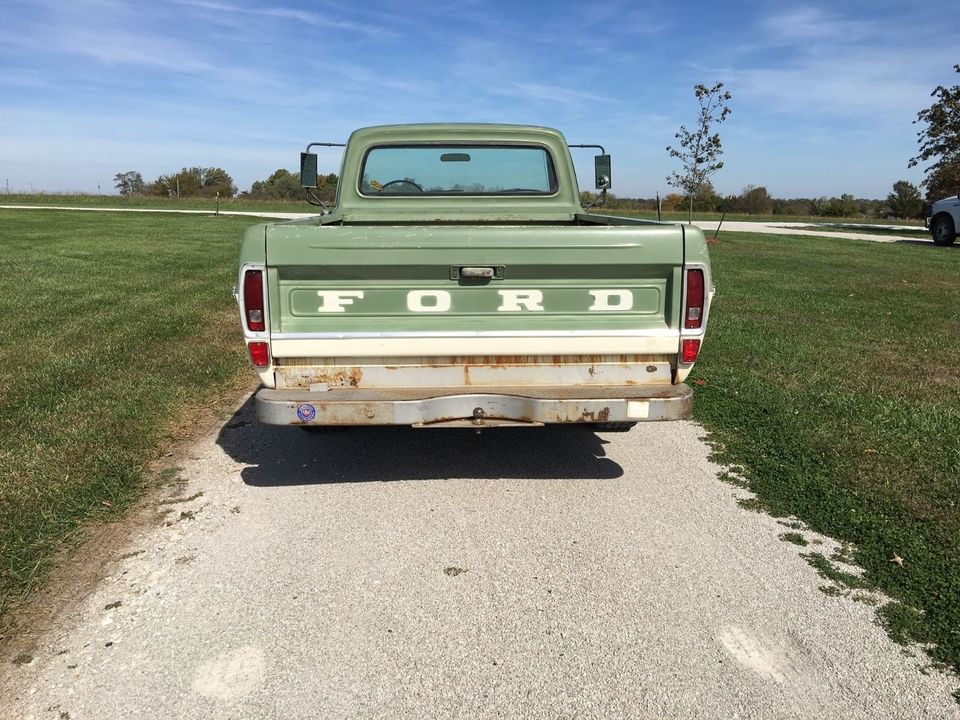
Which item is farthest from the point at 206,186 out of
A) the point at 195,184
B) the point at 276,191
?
the point at 276,191

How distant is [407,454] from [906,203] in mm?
45832

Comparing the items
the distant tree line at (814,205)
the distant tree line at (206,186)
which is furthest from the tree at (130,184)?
the distant tree line at (814,205)

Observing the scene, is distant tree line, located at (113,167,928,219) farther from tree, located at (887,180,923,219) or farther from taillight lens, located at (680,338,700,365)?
taillight lens, located at (680,338,700,365)

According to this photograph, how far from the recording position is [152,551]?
10.7ft

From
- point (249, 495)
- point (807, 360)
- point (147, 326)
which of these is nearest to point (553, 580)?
point (249, 495)

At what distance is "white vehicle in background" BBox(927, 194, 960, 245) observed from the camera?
20516 millimetres

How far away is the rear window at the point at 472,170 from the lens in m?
5.63

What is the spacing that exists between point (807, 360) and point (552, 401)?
167 inches

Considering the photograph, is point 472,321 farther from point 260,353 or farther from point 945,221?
point 945,221

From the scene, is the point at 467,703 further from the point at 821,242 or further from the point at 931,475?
the point at 821,242

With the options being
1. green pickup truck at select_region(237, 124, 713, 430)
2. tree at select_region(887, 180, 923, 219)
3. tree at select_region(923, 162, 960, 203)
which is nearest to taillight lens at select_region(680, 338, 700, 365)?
green pickup truck at select_region(237, 124, 713, 430)

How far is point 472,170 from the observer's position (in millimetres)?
5668

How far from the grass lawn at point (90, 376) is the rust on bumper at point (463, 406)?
3.80ft

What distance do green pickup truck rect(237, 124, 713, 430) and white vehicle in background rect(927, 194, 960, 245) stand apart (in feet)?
69.8
